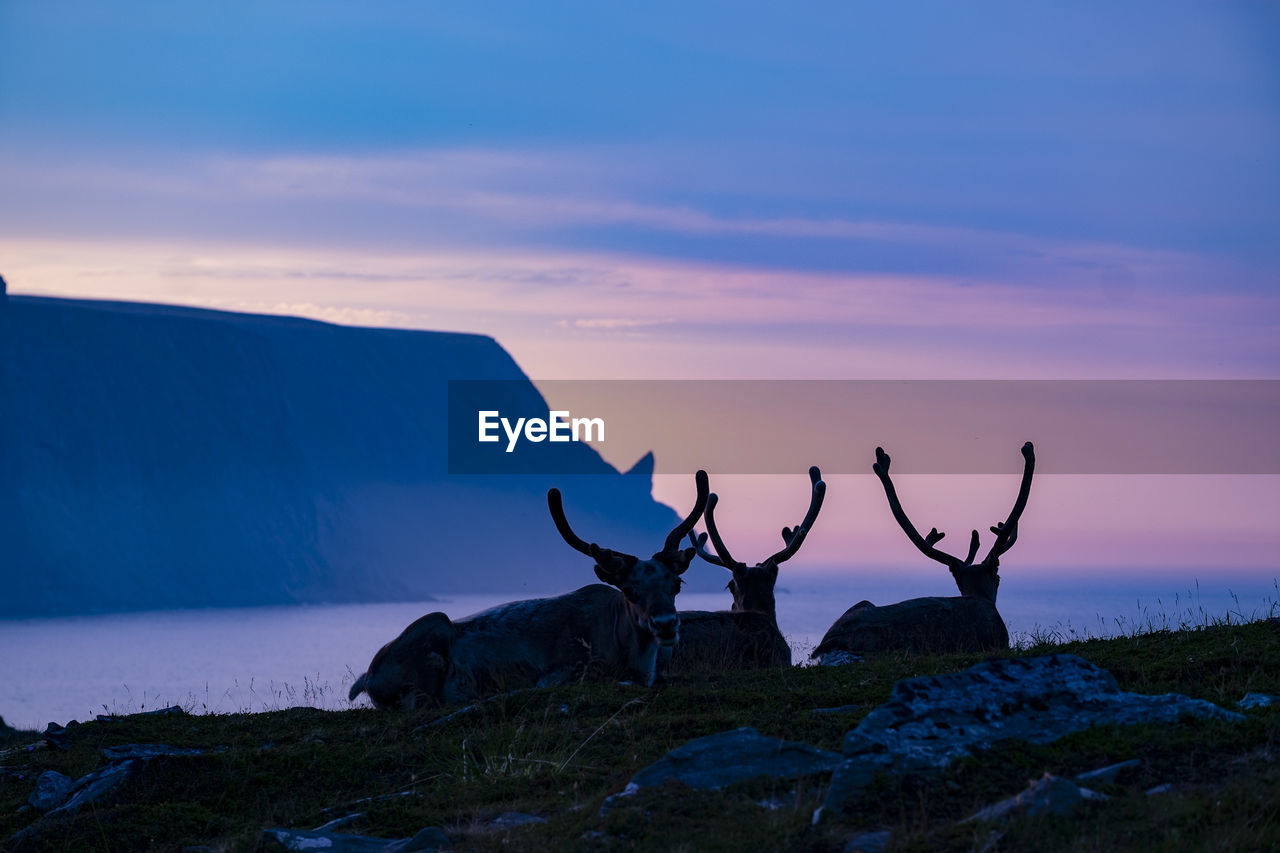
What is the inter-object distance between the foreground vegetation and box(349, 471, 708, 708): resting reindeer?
0.71 meters

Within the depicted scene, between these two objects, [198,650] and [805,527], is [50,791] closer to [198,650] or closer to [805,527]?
[805,527]

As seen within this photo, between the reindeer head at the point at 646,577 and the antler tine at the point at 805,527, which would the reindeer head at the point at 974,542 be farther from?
the reindeer head at the point at 646,577

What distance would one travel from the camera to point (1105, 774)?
25.3ft

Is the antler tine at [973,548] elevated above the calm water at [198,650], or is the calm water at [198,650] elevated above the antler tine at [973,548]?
the antler tine at [973,548]

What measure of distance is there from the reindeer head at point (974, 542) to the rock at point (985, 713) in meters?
11.0

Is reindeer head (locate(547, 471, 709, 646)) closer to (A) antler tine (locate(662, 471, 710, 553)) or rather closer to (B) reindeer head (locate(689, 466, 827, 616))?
(A) antler tine (locate(662, 471, 710, 553))

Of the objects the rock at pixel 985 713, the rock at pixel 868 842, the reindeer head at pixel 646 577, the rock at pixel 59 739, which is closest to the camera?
the rock at pixel 868 842

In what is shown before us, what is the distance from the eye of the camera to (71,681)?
96312 millimetres

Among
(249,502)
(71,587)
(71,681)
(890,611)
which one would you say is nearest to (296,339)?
(249,502)

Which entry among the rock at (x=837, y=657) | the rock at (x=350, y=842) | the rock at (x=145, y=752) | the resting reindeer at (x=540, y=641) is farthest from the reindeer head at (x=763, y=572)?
the rock at (x=350, y=842)

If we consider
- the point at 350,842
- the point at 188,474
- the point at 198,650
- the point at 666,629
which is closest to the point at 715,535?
the point at 666,629

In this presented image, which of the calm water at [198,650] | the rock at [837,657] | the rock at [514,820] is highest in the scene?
the rock at [837,657]

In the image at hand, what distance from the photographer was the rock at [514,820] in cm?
842

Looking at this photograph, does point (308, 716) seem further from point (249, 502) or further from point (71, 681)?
point (249, 502)
